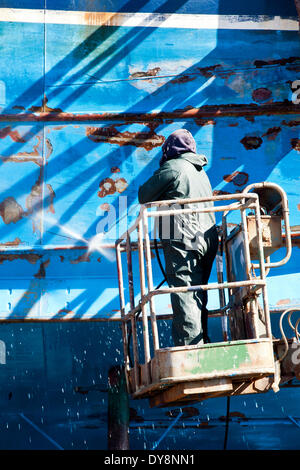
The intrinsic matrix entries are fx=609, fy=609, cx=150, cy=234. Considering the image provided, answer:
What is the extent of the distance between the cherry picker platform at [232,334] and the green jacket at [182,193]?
0.09m

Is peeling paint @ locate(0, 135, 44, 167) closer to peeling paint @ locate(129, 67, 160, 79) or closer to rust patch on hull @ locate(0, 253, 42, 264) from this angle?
rust patch on hull @ locate(0, 253, 42, 264)

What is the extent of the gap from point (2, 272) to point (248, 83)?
3066mm

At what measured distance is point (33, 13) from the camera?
242 inches

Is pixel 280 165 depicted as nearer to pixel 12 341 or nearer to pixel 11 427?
pixel 12 341

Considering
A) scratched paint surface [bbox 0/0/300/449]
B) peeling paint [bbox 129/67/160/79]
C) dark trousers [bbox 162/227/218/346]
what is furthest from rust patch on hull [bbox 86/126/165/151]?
dark trousers [bbox 162/227/218/346]

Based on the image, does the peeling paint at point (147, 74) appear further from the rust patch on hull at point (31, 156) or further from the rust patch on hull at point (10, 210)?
the rust patch on hull at point (10, 210)

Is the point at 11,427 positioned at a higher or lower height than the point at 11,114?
lower

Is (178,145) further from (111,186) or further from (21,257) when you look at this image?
(21,257)

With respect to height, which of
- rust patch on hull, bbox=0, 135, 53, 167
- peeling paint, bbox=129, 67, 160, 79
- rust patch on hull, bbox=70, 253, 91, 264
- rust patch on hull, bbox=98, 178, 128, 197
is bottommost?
rust patch on hull, bbox=70, 253, 91, 264

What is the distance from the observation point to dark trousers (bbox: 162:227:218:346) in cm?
405

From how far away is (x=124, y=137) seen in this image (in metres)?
6.03

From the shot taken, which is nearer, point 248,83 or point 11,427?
point 248,83

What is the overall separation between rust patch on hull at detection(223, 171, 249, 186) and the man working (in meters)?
1.56
